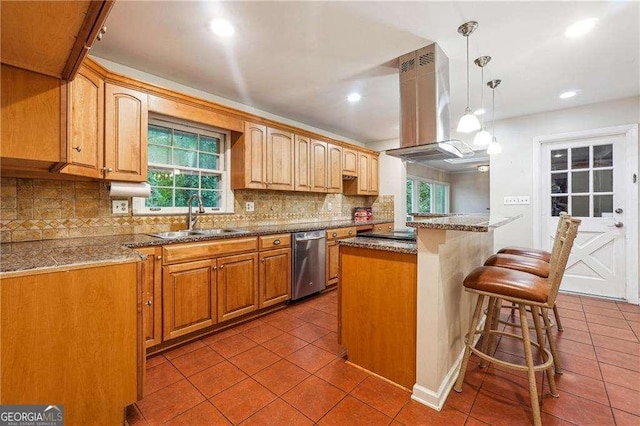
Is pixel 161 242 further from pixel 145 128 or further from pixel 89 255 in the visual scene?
pixel 145 128

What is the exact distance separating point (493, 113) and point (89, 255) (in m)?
4.48

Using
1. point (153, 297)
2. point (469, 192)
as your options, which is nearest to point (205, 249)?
point (153, 297)

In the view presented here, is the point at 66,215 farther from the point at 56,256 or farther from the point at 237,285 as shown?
the point at 237,285

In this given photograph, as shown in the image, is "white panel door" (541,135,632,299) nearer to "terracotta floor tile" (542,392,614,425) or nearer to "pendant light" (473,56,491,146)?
"pendant light" (473,56,491,146)

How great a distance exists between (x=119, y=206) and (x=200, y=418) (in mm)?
1827

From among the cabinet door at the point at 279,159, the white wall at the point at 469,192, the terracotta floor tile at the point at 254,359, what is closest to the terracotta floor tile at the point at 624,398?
the terracotta floor tile at the point at 254,359

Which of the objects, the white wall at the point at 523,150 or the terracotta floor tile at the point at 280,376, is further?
the white wall at the point at 523,150

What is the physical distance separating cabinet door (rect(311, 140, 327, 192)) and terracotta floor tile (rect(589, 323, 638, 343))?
3.22m

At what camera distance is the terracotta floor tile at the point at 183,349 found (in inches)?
82.7

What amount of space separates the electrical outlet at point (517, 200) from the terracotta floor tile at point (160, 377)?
4294 mm

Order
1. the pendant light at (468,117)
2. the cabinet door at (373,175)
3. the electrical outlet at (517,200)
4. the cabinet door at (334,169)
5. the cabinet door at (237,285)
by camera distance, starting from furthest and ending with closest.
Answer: the cabinet door at (373,175) < the cabinet door at (334,169) < the electrical outlet at (517,200) < the cabinet door at (237,285) < the pendant light at (468,117)

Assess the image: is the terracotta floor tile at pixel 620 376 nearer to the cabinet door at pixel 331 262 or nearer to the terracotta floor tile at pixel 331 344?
the terracotta floor tile at pixel 331 344

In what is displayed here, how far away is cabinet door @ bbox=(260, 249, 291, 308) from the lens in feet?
9.18

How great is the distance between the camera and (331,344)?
2.24 metres
